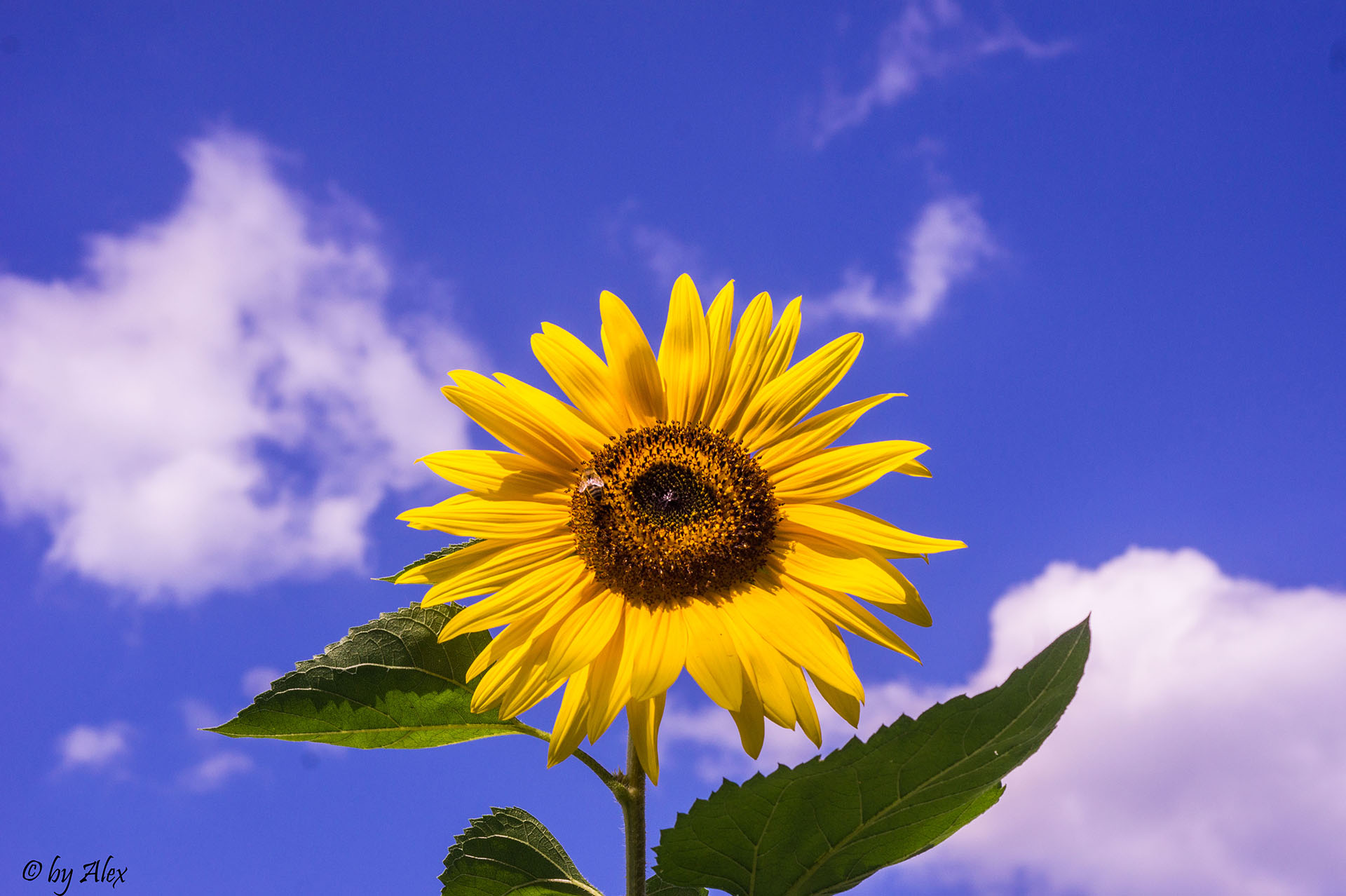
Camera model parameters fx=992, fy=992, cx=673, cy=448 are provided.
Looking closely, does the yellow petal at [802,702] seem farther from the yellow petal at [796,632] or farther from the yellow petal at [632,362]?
the yellow petal at [632,362]

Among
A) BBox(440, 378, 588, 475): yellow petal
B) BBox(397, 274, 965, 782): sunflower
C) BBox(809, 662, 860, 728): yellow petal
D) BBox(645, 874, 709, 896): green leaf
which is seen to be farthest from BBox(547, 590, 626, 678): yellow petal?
BBox(645, 874, 709, 896): green leaf

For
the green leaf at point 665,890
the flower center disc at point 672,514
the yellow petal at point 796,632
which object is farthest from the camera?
the flower center disc at point 672,514

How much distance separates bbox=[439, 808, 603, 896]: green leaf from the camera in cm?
258

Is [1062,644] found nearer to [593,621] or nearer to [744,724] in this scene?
[744,724]

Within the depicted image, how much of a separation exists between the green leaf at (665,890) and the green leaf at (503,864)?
5.8 inches

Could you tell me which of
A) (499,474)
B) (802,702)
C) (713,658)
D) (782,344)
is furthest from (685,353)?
(802,702)

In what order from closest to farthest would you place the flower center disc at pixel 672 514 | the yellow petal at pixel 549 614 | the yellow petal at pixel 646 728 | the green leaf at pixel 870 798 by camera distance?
the green leaf at pixel 870 798 → the yellow petal at pixel 646 728 → the yellow petal at pixel 549 614 → the flower center disc at pixel 672 514

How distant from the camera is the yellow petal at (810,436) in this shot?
9.01 ft

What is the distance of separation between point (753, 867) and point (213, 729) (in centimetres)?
131

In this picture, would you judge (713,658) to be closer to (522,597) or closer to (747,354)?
(522,597)

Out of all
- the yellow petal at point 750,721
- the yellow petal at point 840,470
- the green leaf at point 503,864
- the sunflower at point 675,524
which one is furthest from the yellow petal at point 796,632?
the green leaf at point 503,864

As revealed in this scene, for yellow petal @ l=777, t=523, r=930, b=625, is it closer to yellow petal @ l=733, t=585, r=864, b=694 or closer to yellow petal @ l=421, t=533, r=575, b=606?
yellow petal @ l=733, t=585, r=864, b=694

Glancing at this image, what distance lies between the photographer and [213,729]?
2.37 metres

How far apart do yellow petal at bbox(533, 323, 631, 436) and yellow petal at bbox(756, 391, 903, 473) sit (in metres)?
0.44
